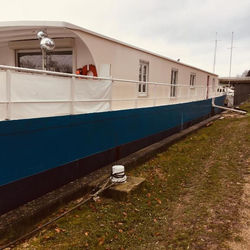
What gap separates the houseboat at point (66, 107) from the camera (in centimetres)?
426

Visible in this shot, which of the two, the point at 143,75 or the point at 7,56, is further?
the point at 143,75

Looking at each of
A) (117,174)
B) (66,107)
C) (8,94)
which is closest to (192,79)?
(117,174)

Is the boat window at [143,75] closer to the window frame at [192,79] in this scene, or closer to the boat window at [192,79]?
the window frame at [192,79]

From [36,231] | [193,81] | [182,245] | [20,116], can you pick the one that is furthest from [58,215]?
[193,81]

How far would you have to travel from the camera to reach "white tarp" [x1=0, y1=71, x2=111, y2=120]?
13.6ft

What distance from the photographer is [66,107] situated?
5266mm

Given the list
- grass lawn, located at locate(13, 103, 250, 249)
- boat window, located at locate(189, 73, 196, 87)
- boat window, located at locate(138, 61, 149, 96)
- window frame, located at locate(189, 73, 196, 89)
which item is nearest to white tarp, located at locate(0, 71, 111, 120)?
grass lawn, located at locate(13, 103, 250, 249)

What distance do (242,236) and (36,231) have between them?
3.37 meters

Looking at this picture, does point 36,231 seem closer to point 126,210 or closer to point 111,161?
point 126,210

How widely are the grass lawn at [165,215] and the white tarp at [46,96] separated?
197 cm

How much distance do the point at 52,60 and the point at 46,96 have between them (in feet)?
11.8

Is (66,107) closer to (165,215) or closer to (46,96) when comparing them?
(46,96)

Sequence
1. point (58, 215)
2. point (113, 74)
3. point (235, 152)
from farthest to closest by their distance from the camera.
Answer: point (235, 152) → point (113, 74) → point (58, 215)

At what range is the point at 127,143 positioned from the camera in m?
7.78
